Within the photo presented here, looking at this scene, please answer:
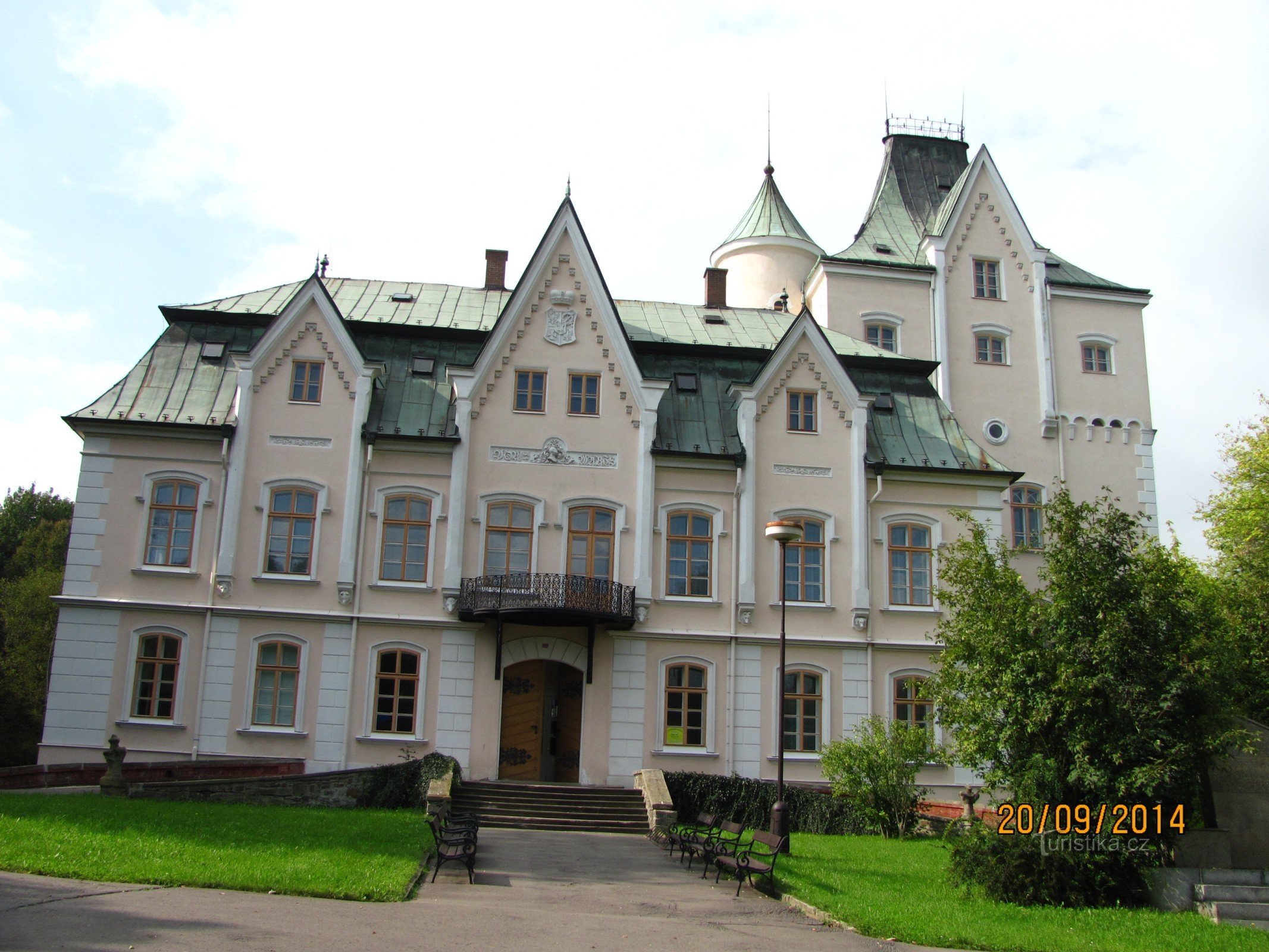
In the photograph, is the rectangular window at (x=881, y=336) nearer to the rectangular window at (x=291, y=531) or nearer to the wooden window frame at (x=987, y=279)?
the wooden window frame at (x=987, y=279)

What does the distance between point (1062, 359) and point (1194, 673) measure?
20275mm

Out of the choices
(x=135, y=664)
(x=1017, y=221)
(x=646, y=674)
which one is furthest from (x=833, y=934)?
(x=1017, y=221)

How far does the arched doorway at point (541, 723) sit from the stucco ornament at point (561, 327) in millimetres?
7774

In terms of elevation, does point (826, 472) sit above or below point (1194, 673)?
above

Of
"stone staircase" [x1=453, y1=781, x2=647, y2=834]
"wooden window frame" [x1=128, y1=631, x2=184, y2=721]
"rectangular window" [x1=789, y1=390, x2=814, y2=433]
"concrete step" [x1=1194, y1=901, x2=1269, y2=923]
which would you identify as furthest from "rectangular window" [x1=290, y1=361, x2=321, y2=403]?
"concrete step" [x1=1194, y1=901, x2=1269, y2=923]

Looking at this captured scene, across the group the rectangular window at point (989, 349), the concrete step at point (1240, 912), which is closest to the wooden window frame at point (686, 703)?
the concrete step at point (1240, 912)

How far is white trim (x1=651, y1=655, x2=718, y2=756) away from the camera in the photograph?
82.2 ft

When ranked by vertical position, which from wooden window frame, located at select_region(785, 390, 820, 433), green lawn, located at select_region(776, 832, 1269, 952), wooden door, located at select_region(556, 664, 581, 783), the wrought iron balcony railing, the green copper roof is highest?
the green copper roof

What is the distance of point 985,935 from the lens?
11508mm

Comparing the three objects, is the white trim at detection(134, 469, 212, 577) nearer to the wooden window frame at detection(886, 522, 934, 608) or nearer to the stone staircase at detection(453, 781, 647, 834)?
the stone staircase at detection(453, 781, 647, 834)

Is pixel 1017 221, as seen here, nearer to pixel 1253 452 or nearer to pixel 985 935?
pixel 1253 452

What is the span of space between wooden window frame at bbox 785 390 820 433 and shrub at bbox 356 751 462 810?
11557 millimetres

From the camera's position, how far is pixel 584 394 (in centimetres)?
2684

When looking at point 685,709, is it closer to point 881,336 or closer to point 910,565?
point 910,565
